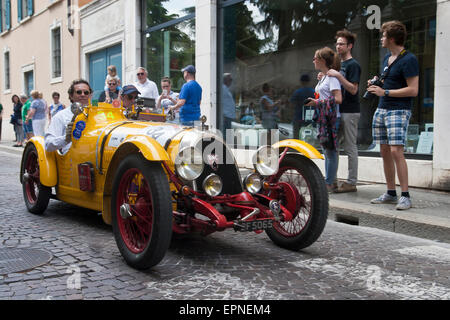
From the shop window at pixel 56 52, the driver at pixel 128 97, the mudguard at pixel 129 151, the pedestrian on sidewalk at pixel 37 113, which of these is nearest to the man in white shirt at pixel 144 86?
the driver at pixel 128 97

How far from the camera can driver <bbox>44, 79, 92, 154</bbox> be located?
4.86 m

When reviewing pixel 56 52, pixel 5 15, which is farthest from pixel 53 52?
pixel 5 15

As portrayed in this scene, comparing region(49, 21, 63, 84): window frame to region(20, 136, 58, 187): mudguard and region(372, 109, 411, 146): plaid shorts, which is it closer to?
region(20, 136, 58, 187): mudguard

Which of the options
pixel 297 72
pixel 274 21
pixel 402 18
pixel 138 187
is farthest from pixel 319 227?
pixel 274 21

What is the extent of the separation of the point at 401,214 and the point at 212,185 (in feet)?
8.02

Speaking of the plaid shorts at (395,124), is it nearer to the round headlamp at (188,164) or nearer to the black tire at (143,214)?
the round headlamp at (188,164)

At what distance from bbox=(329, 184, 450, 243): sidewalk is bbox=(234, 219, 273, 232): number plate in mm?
2011

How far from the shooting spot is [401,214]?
16.4 feet

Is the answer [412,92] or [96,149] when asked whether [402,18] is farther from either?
[96,149]

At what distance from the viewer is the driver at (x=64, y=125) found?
4859mm

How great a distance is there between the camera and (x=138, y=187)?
3529mm

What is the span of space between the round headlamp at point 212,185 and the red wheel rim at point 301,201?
664mm

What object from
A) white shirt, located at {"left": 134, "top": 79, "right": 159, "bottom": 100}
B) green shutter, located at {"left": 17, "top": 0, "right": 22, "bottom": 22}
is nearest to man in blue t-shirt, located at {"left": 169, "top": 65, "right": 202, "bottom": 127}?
white shirt, located at {"left": 134, "top": 79, "right": 159, "bottom": 100}

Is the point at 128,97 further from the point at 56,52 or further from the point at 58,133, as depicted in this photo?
the point at 56,52
